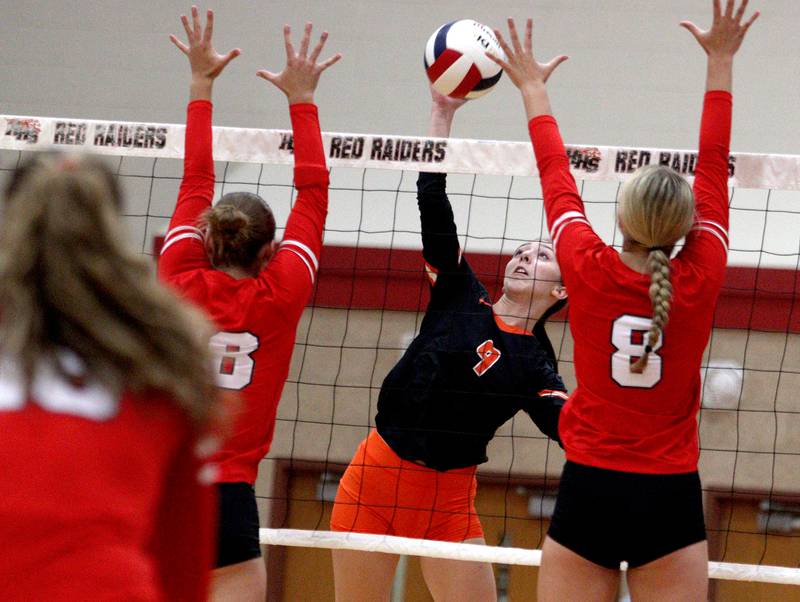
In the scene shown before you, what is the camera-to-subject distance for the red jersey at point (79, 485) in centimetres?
139

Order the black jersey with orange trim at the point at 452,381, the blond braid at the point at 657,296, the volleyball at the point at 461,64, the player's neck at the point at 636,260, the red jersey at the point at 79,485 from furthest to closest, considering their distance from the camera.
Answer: the volleyball at the point at 461,64 < the black jersey with orange trim at the point at 452,381 < the player's neck at the point at 636,260 < the blond braid at the point at 657,296 < the red jersey at the point at 79,485

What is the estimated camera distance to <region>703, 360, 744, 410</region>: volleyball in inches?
273

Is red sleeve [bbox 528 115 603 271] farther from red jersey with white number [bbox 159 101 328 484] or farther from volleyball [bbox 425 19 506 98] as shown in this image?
volleyball [bbox 425 19 506 98]

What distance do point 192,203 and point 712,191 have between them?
57.7 inches

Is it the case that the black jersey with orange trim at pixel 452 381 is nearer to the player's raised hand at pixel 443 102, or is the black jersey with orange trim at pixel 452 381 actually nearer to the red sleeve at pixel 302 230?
the player's raised hand at pixel 443 102

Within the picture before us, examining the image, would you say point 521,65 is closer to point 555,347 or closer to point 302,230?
point 302,230

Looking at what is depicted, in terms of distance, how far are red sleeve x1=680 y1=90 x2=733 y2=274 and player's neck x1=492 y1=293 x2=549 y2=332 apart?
1.27m

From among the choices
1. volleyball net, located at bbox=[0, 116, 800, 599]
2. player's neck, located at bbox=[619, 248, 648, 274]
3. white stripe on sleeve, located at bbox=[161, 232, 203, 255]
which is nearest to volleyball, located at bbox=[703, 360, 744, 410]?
volleyball net, located at bbox=[0, 116, 800, 599]

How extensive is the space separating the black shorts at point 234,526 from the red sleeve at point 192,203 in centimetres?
62

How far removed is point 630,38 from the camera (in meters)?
7.36

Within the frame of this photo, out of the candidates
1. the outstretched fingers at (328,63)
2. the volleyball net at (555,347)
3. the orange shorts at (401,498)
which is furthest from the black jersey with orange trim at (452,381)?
the volleyball net at (555,347)

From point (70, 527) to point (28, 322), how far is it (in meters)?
0.27

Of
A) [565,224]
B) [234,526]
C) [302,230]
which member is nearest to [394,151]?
[302,230]

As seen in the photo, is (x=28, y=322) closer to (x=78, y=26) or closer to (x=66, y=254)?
(x=66, y=254)
